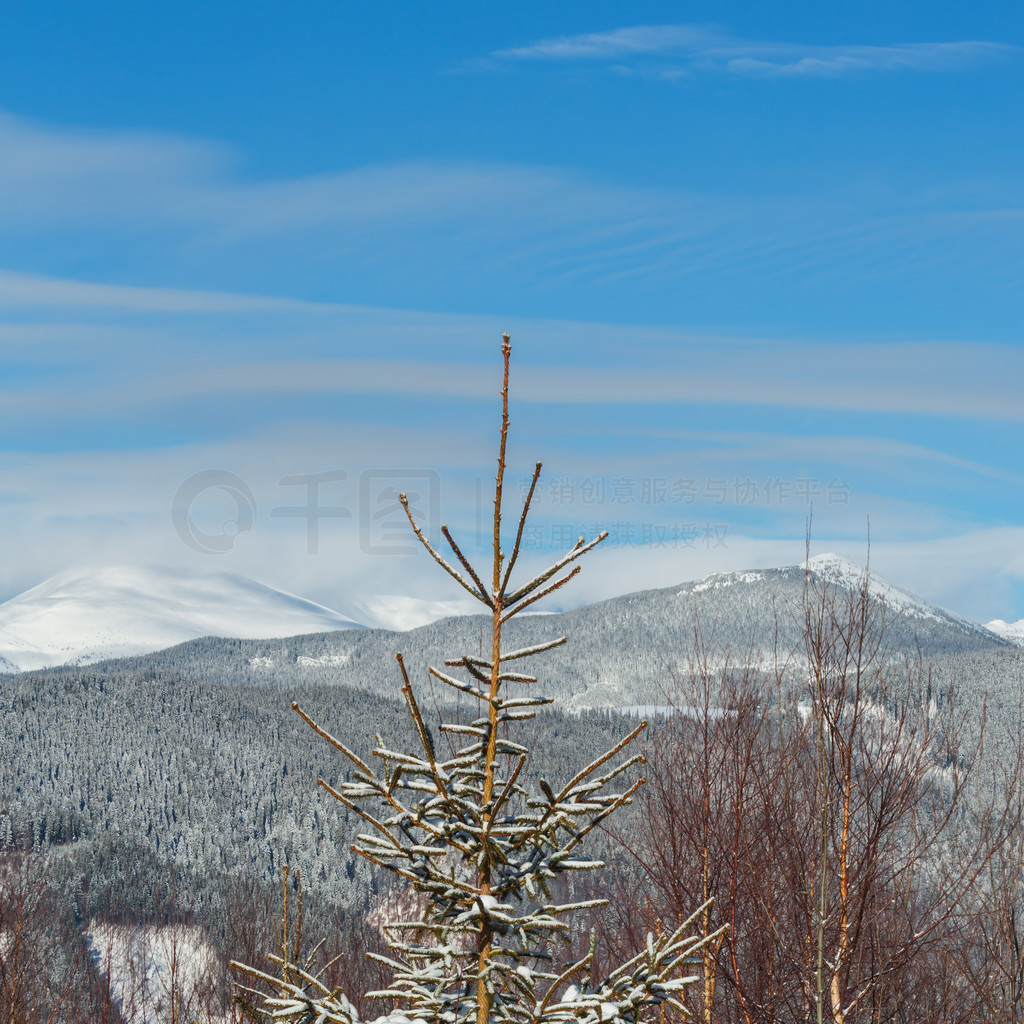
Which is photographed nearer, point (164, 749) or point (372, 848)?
point (372, 848)

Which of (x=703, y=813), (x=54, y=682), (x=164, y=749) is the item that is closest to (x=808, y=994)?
(x=703, y=813)

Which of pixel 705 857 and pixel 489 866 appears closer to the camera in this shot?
pixel 489 866

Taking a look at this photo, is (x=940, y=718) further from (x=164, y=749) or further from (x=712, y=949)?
(x=164, y=749)

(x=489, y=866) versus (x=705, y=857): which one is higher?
(x=489, y=866)

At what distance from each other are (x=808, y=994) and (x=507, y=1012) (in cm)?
715

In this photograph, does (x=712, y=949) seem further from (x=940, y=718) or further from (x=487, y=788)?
(x=487, y=788)

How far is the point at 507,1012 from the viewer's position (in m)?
4.22

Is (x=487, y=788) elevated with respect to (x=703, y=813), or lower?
Answer: elevated

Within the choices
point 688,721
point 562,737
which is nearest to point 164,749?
point 562,737

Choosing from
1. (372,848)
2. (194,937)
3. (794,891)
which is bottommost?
(194,937)

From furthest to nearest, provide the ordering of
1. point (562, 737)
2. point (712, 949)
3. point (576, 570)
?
point (562, 737), point (712, 949), point (576, 570)

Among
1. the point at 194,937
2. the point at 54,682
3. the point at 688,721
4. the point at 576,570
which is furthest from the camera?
the point at 54,682

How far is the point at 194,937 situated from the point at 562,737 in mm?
78162

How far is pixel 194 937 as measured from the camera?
332ft
